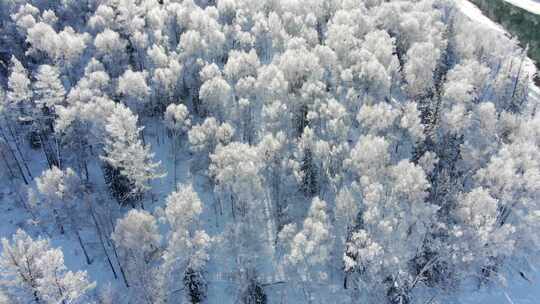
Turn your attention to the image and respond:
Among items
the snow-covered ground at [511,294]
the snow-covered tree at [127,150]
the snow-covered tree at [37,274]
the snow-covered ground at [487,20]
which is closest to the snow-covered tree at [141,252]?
the snow-covered tree at [127,150]

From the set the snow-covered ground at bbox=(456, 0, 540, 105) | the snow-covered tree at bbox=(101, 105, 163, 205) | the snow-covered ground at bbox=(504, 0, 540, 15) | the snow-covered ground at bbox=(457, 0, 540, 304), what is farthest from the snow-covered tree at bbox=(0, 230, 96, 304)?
the snow-covered ground at bbox=(504, 0, 540, 15)

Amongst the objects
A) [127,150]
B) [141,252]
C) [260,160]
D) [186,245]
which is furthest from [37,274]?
[260,160]

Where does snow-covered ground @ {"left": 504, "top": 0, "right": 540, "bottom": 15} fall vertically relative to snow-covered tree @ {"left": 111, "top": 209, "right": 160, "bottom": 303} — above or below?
above

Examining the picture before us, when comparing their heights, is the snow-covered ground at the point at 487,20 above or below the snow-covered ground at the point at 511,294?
above

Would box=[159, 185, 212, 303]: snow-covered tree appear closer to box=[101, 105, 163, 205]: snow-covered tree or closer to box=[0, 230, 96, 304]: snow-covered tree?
box=[101, 105, 163, 205]: snow-covered tree

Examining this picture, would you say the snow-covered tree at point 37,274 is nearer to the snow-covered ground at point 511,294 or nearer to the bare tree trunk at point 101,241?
the bare tree trunk at point 101,241
